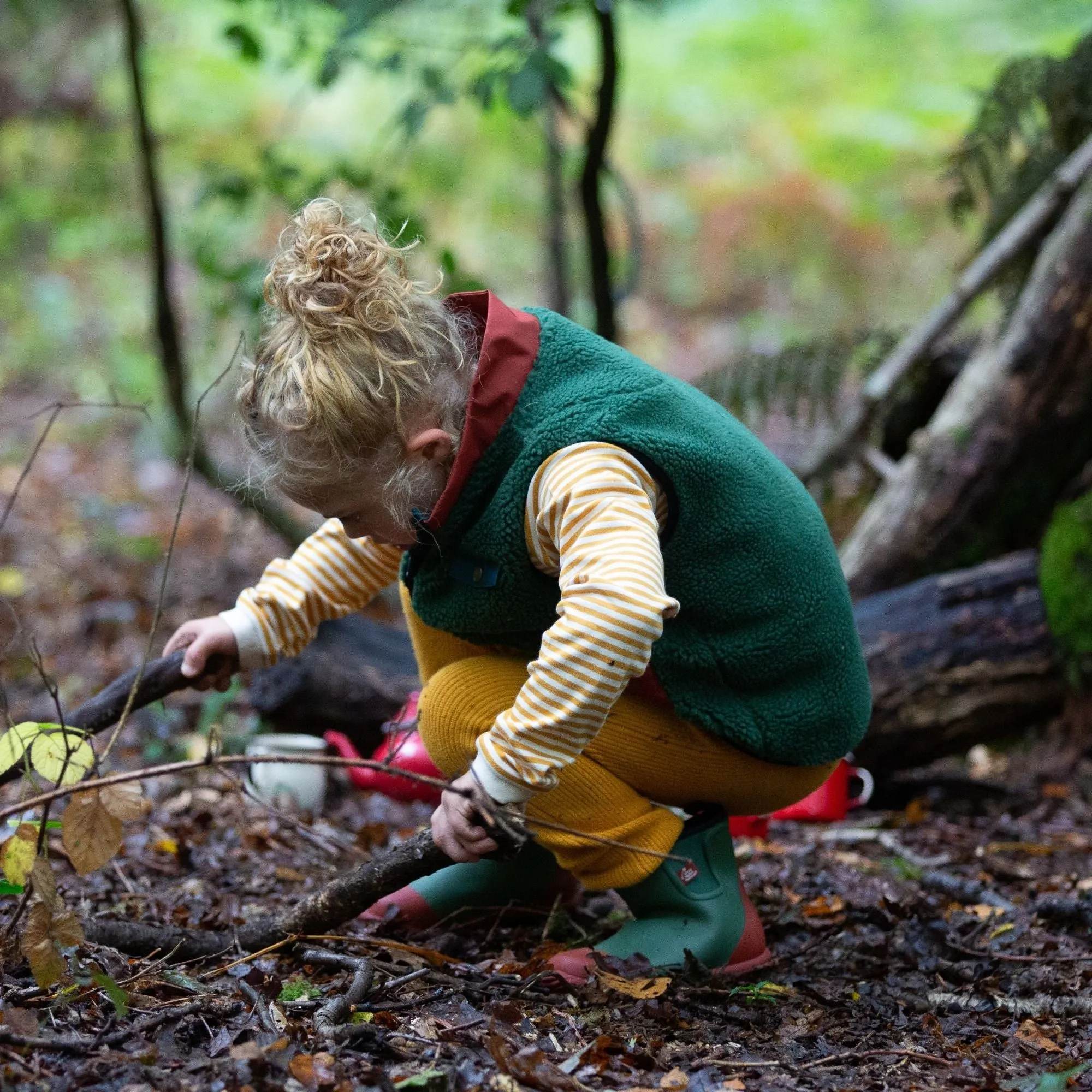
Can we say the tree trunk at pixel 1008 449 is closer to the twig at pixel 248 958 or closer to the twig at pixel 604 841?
the twig at pixel 604 841

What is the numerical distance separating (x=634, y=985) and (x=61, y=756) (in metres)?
0.93

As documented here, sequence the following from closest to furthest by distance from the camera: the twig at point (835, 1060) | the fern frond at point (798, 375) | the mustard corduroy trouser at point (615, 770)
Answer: the twig at point (835, 1060) → the mustard corduroy trouser at point (615, 770) → the fern frond at point (798, 375)

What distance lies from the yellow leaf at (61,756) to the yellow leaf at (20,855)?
8cm

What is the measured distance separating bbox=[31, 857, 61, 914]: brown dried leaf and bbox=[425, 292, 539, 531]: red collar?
29.7 inches

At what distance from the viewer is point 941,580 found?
308cm

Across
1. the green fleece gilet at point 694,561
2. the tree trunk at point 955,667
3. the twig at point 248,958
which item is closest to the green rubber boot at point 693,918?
the green fleece gilet at point 694,561

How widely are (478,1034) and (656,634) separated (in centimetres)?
61

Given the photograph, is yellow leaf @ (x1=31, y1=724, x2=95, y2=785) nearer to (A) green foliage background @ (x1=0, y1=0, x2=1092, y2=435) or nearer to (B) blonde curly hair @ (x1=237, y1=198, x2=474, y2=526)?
(B) blonde curly hair @ (x1=237, y1=198, x2=474, y2=526)

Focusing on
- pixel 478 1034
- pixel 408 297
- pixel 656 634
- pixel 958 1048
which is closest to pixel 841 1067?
pixel 958 1048

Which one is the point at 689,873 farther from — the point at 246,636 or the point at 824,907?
the point at 246,636

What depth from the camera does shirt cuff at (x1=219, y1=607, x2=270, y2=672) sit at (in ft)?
7.00

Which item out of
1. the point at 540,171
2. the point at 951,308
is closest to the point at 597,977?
the point at 951,308

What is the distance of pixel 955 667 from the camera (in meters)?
2.95

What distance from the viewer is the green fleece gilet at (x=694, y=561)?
181 cm
